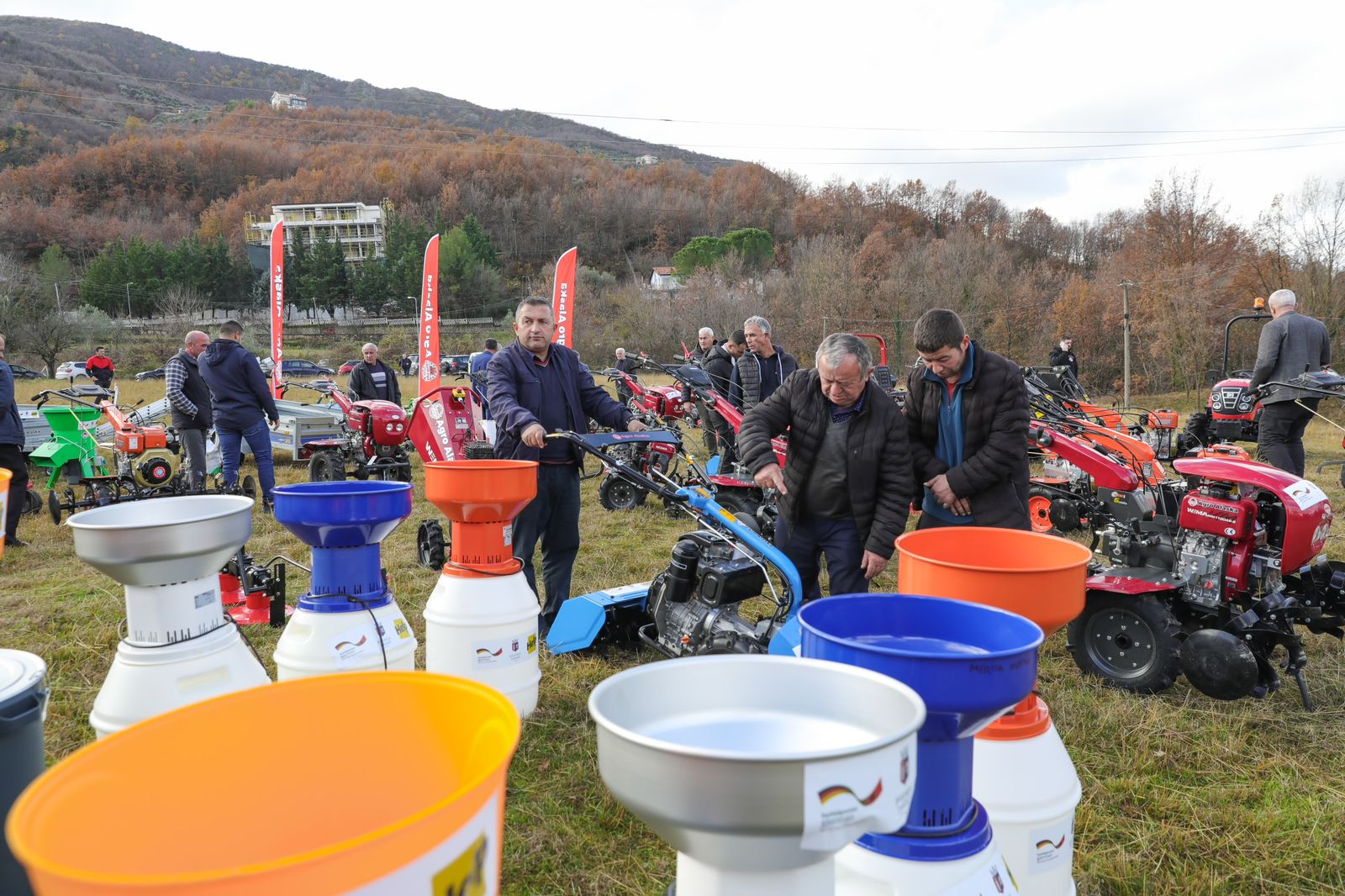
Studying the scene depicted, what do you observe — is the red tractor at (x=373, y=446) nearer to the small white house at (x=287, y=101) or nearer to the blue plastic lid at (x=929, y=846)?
the blue plastic lid at (x=929, y=846)

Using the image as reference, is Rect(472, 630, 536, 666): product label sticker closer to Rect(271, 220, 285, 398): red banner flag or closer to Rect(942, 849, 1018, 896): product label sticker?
Rect(942, 849, 1018, 896): product label sticker

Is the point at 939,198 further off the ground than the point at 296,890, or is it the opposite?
the point at 939,198

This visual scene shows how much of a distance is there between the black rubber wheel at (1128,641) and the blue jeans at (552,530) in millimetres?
2617

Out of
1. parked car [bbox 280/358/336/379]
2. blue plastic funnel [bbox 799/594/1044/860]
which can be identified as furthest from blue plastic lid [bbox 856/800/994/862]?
parked car [bbox 280/358/336/379]

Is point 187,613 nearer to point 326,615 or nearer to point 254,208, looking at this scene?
point 326,615

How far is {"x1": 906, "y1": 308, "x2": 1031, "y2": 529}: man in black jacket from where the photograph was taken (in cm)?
322

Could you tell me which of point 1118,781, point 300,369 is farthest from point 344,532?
point 300,369

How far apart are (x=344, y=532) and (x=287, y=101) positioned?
424 feet

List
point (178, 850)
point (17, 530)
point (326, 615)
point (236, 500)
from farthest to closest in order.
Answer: point (17, 530) < point (326, 615) < point (236, 500) < point (178, 850)

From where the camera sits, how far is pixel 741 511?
6.26 meters

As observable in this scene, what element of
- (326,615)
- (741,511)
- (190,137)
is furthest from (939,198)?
(190,137)

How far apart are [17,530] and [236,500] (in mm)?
6805

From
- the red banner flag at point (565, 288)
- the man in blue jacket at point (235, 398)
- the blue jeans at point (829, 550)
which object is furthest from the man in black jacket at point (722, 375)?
the man in blue jacket at point (235, 398)

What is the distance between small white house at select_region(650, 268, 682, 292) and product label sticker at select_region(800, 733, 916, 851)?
151ft
